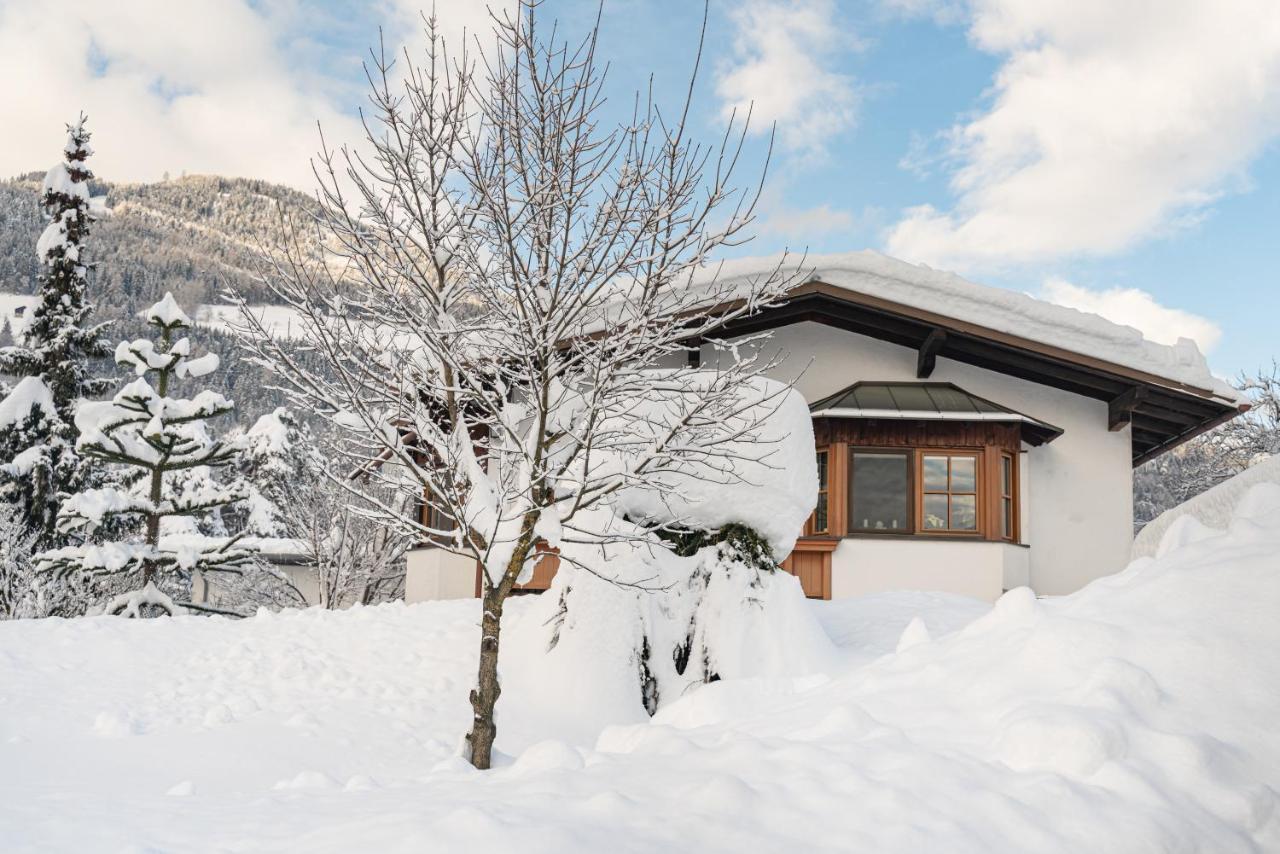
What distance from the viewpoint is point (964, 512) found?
1158cm

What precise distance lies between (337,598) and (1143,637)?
19.5m

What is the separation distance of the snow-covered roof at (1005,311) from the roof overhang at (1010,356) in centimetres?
8

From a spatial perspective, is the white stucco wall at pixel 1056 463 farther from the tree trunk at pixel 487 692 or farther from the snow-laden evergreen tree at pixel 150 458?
the snow-laden evergreen tree at pixel 150 458

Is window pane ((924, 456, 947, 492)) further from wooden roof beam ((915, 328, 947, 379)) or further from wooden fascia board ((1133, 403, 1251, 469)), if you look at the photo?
wooden fascia board ((1133, 403, 1251, 469))

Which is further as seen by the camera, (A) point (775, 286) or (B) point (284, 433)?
(B) point (284, 433)

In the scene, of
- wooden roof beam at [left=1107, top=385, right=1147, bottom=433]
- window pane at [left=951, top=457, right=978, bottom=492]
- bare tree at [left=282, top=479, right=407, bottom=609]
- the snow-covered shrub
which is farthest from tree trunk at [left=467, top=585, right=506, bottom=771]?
→ bare tree at [left=282, top=479, right=407, bottom=609]

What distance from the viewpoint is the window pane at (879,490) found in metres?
11.7

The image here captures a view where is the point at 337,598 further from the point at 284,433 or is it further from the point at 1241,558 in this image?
the point at 1241,558

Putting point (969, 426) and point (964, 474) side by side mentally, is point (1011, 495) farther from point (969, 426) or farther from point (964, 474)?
point (969, 426)

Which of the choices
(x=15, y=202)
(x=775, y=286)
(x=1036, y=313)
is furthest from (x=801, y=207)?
(x=15, y=202)

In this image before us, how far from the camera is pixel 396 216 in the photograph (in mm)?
6461

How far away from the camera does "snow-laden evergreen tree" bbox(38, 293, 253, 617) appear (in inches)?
559

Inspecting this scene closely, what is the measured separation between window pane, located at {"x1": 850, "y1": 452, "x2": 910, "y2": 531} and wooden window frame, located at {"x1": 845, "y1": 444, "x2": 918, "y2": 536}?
0.02m

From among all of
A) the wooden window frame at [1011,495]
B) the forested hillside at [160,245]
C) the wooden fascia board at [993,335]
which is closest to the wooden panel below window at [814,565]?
the wooden window frame at [1011,495]
